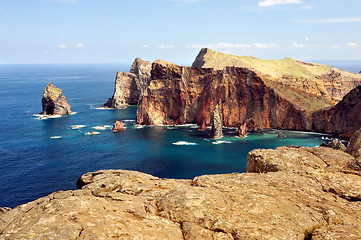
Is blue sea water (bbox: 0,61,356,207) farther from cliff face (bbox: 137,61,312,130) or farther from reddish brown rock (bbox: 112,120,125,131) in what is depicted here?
cliff face (bbox: 137,61,312,130)

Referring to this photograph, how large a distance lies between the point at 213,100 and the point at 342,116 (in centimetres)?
6594

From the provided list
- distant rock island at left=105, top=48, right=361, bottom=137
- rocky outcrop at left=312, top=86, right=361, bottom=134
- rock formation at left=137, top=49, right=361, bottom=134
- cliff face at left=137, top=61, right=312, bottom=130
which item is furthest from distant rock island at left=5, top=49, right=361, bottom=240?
cliff face at left=137, top=61, right=312, bottom=130

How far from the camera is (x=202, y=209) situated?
15.1 m

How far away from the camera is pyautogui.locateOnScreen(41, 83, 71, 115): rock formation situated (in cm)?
17562

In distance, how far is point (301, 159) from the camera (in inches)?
943

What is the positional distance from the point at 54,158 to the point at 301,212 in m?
98.3

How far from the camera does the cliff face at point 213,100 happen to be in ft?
480

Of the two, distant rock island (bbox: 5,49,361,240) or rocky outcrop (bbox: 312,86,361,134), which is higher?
distant rock island (bbox: 5,49,361,240)

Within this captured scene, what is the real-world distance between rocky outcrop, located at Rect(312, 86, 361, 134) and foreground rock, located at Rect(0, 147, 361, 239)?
118685 millimetres

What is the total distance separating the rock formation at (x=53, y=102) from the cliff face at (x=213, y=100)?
201 feet

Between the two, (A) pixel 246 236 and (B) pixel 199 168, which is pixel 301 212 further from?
(B) pixel 199 168

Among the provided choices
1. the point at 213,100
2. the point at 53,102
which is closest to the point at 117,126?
the point at 213,100

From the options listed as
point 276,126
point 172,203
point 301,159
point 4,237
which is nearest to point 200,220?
point 172,203

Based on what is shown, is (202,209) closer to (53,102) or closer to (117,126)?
(117,126)
